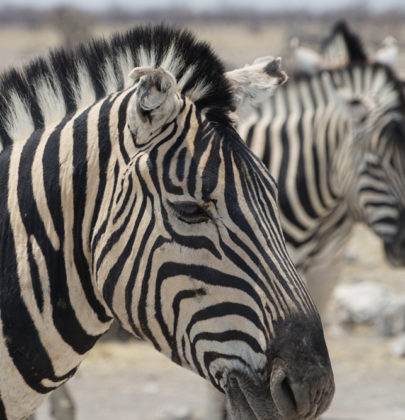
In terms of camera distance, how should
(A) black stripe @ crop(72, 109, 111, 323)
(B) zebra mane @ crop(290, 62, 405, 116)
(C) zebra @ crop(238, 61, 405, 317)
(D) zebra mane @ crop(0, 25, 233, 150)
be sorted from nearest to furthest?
(A) black stripe @ crop(72, 109, 111, 323)
(D) zebra mane @ crop(0, 25, 233, 150)
(C) zebra @ crop(238, 61, 405, 317)
(B) zebra mane @ crop(290, 62, 405, 116)

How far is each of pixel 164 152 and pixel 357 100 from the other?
12.8 feet

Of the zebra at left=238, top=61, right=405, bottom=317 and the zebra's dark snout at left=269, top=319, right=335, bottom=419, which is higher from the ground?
the zebra's dark snout at left=269, top=319, right=335, bottom=419

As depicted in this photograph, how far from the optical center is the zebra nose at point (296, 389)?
2172 millimetres

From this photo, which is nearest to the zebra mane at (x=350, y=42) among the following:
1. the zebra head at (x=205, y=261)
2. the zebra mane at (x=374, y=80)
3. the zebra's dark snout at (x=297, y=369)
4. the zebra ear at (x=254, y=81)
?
the zebra mane at (x=374, y=80)

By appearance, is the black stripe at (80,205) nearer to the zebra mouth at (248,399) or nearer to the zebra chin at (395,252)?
the zebra mouth at (248,399)

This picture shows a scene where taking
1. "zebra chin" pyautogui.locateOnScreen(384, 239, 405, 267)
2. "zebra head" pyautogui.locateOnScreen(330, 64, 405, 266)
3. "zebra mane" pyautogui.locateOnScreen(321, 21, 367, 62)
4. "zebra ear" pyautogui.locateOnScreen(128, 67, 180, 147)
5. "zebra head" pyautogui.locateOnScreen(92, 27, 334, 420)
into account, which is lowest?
"zebra chin" pyautogui.locateOnScreen(384, 239, 405, 267)

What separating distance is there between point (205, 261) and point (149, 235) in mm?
185

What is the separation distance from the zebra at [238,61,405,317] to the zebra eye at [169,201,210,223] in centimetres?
359

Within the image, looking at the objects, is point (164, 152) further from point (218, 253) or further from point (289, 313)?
point (289, 313)

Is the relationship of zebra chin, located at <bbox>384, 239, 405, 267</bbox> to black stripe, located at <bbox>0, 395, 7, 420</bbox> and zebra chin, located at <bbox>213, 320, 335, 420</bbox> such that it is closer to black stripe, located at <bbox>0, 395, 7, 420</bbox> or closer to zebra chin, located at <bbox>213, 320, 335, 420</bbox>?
zebra chin, located at <bbox>213, 320, 335, 420</bbox>

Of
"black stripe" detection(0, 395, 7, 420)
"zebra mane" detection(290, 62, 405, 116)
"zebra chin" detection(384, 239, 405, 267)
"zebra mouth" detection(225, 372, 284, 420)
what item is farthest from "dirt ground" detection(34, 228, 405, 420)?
"zebra mouth" detection(225, 372, 284, 420)

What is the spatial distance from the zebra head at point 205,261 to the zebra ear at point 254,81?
0.99 ft

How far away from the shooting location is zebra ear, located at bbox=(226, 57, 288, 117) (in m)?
2.70

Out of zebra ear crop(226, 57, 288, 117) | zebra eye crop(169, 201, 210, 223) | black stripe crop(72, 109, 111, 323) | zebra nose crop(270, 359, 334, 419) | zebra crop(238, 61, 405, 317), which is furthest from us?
zebra crop(238, 61, 405, 317)
